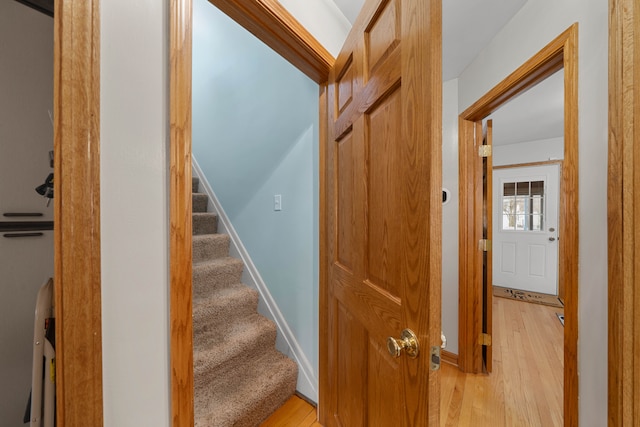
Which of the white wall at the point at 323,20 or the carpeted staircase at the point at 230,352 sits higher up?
the white wall at the point at 323,20

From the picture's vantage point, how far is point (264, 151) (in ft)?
6.07

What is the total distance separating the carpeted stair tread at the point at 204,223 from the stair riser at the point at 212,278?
1.59 ft

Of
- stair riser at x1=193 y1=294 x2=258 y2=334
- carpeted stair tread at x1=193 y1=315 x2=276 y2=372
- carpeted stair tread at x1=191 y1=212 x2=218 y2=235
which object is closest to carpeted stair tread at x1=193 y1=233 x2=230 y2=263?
carpeted stair tread at x1=191 y1=212 x2=218 y2=235

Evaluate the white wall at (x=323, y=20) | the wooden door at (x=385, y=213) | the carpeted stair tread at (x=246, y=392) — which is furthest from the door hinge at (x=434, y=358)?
the white wall at (x=323, y=20)

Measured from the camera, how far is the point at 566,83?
1050 mm

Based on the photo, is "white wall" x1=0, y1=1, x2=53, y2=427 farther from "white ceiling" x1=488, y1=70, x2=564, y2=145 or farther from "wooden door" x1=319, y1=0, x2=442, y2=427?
"white ceiling" x1=488, y1=70, x2=564, y2=145

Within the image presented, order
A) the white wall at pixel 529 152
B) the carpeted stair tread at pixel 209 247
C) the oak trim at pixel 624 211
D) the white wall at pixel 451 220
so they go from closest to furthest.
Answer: the oak trim at pixel 624 211 < the carpeted stair tread at pixel 209 247 < the white wall at pixel 451 220 < the white wall at pixel 529 152

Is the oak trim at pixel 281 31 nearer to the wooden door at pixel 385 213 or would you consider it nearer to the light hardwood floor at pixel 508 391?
the wooden door at pixel 385 213

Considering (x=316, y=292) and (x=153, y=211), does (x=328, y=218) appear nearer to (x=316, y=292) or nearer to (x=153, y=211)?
(x=316, y=292)

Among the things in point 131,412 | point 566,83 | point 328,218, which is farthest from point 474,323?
point 131,412

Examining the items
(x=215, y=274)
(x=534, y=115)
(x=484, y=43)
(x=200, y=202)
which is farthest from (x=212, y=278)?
(x=534, y=115)

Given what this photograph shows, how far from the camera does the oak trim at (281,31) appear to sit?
0.88 metres

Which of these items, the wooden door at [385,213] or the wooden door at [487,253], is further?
the wooden door at [487,253]

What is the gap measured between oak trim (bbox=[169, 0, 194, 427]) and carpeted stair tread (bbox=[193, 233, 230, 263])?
→ 142cm
